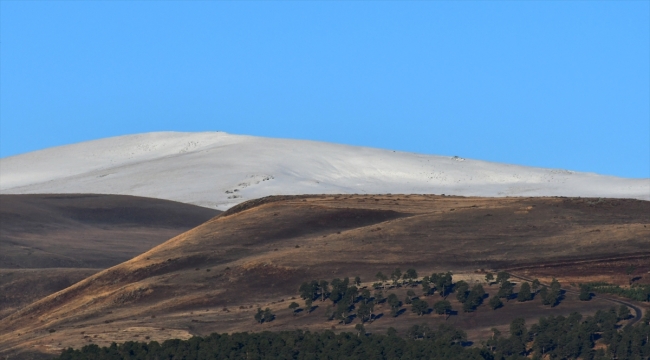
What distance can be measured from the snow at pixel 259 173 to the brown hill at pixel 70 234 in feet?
28.8

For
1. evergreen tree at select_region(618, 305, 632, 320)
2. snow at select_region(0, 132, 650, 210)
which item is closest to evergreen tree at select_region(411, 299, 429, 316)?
evergreen tree at select_region(618, 305, 632, 320)

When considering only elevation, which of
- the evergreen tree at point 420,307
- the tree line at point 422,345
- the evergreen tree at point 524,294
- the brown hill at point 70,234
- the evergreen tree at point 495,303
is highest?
the brown hill at point 70,234

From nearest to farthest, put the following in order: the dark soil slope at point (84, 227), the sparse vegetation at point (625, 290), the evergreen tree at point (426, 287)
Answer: the sparse vegetation at point (625, 290), the evergreen tree at point (426, 287), the dark soil slope at point (84, 227)

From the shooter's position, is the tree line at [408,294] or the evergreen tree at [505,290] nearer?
the tree line at [408,294]

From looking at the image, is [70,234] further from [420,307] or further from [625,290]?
[625,290]

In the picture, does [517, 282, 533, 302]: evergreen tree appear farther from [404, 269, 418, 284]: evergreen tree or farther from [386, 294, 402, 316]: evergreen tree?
[404, 269, 418, 284]: evergreen tree

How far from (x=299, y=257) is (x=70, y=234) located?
4178 cm

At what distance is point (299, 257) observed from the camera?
63906mm

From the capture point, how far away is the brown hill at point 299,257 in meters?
56.1

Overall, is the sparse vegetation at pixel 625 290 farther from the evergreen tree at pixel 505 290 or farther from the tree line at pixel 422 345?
the tree line at pixel 422 345

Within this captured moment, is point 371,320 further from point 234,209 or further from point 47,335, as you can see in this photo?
point 234,209

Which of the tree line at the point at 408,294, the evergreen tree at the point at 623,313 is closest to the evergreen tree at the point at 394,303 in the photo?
the tree line at the point at 408,294

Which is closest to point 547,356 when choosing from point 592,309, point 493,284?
point 592,309

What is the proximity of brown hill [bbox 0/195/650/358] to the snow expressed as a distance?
159 feet
